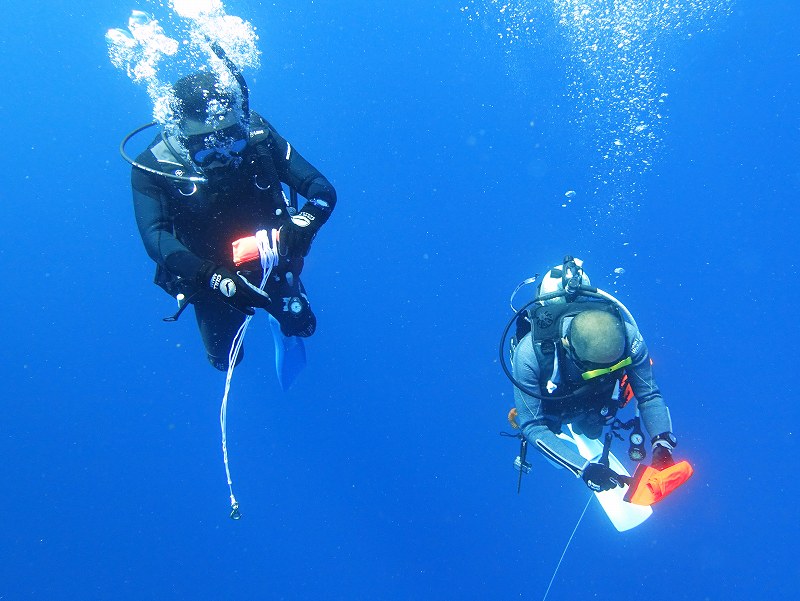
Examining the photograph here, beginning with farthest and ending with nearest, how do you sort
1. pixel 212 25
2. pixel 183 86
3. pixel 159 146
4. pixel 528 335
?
pixel 212 25 → pixel 528 335 → pixel 159 146 → pixel 183 86

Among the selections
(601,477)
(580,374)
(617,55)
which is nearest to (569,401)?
(580,374)

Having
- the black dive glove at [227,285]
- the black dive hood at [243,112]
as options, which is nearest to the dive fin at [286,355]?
the black dive glove at [227,285]

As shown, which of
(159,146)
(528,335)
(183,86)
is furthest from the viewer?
(528,335)

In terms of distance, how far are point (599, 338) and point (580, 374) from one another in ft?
1.53

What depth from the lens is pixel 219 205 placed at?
145 inches

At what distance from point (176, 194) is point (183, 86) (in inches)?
27.9

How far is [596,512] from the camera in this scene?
29.9 feet

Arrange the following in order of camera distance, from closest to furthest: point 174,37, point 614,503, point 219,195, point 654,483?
point 654,483
point 219,195
point 614,503
point 174,37

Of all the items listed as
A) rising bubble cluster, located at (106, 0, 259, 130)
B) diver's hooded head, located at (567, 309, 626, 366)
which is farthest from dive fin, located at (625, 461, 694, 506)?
rising bubble cluster, located at (106, 0, 259, 130)

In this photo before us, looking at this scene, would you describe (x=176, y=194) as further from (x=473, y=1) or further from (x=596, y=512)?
(x=596, y=512)

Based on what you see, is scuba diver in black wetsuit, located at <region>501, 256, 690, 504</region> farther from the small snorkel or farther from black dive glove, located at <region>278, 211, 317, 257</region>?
black dive glove, located at <region>278, 211, 317, 257</region>

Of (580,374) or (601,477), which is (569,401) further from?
(601,477)

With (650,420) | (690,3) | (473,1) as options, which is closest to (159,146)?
(650,420)

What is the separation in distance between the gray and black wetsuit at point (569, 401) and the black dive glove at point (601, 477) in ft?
0.31
